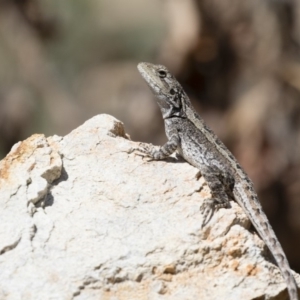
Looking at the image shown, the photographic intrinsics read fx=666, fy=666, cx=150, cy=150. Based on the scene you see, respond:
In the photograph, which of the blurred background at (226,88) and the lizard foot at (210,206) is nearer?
the lizard foot at (210,206)

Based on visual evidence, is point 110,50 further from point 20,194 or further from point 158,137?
point 20,194

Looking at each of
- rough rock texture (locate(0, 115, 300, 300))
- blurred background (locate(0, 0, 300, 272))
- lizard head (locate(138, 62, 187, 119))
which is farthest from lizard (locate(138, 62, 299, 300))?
blurred background (locate(0, 0, 300, 272))

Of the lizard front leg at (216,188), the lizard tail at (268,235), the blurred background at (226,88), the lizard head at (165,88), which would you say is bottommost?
the lizard tail at (268,235)

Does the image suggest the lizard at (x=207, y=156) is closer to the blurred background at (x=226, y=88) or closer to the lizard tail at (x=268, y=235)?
the lizard tail at (x=268, y=235)

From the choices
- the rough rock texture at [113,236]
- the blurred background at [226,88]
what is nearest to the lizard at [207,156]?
the rough rock texture at [113,236]

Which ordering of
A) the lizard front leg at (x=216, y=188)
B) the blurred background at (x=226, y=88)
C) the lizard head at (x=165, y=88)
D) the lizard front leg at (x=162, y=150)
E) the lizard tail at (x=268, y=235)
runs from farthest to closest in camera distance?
the blurred background at (x=226, y=88) → the lizard head at (x=165, y=88) → the lizard front leg at (x=162, y=150) → the lizard front leg at (x=216, y=188) → the lizard tail at (x=268, y=235)

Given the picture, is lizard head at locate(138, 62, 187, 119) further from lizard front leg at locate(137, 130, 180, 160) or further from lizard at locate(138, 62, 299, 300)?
lizard front leg at locate(137, 130, 180, 160)
